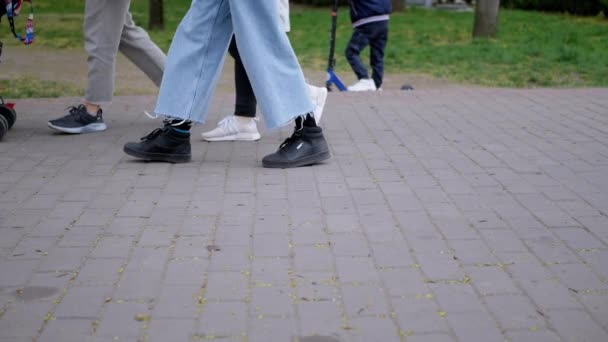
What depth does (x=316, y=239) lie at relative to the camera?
388 centimetres

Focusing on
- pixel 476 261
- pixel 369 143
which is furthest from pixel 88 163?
pixel 476 261

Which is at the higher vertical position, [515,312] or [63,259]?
[515,312]

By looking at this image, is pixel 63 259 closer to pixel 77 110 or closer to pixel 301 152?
pixel 301 152

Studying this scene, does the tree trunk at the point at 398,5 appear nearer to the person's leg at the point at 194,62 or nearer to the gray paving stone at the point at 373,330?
the person's leg at the point at 194,62

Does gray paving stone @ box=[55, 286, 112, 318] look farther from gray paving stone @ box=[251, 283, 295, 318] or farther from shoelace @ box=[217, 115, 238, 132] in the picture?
shoelace @ box=[217, 115, 238, 132]

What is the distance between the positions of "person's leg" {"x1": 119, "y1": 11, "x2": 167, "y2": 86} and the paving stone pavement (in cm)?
58

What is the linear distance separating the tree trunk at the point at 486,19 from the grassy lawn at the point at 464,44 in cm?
22

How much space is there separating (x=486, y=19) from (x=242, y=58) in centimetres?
1099

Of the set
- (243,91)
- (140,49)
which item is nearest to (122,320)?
(243,91)

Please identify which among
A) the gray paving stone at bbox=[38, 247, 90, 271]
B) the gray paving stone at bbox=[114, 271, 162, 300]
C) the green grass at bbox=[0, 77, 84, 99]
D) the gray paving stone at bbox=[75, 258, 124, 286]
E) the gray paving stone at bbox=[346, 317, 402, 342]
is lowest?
the green grass at bbox=[0, 77, 84, 99]

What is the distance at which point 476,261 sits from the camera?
3613 millimetres

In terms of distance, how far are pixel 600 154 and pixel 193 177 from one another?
2.47 metres

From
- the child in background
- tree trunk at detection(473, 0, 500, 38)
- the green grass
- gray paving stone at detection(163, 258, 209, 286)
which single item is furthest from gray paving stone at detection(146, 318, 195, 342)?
tree trunk at detection(473, 0, 500, 38)

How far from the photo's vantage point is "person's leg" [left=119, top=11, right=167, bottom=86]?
6.52 meters
